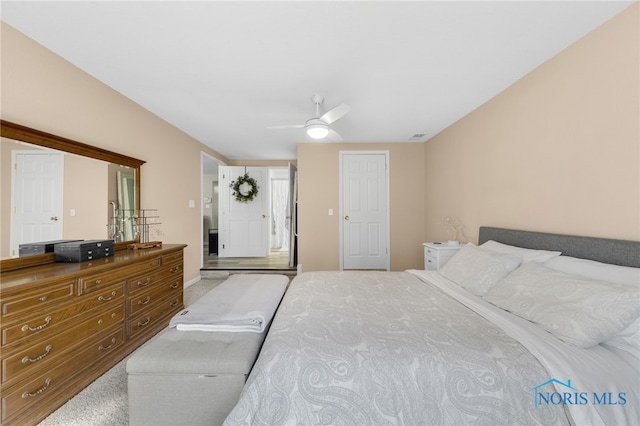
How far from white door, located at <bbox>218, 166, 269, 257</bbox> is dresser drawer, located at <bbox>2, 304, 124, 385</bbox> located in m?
3.75

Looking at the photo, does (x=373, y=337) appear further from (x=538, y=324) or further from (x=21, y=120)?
(x=21, y=120)

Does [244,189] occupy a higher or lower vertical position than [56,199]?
higher

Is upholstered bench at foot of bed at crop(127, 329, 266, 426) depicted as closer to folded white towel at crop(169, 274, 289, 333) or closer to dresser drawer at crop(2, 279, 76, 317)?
folded white towel at crop(169, 274, 289, 333)

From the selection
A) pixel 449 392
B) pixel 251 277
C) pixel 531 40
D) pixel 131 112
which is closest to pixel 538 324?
pixel 449 392

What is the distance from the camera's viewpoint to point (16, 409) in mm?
1328

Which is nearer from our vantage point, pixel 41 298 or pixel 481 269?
pixel 41 298

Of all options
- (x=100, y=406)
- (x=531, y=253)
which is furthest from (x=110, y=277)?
(x=531, y=253)

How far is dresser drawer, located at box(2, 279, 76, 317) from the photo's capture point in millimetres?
1293

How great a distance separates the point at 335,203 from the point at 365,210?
57 cm

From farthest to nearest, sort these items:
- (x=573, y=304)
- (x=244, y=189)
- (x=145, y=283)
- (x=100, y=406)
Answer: (x=244, y=189)
(x=145, y=283)
(x=100, y=406)
(x=573, y=304)

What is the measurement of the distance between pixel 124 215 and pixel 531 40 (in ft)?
12.8

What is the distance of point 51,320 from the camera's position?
150 centimetres

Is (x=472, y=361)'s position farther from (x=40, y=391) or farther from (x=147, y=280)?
(x=147, y=280)

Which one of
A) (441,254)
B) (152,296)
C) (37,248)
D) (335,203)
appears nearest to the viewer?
(37,248)
